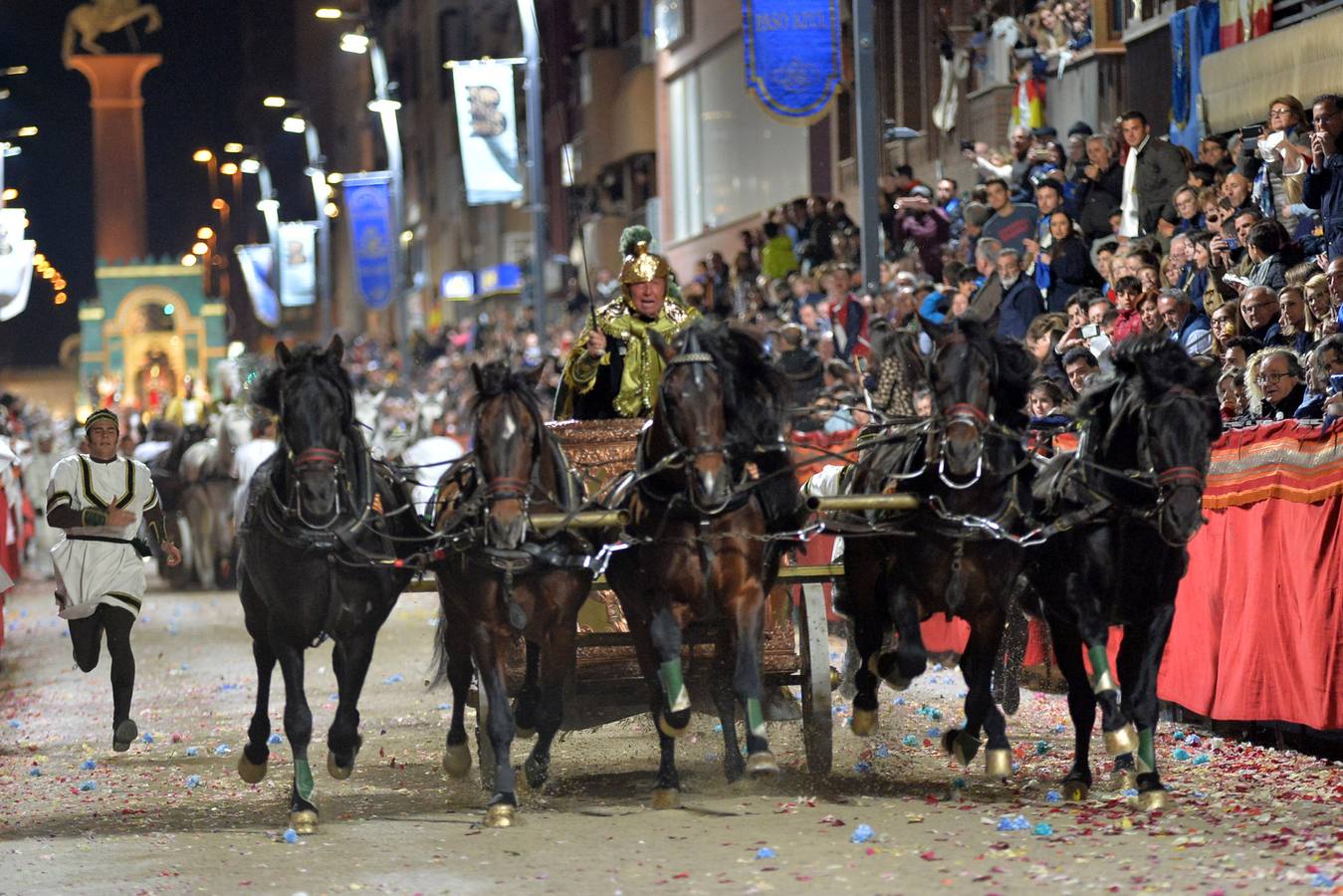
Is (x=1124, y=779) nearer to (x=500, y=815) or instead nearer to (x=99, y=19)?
(x=500, y=815)

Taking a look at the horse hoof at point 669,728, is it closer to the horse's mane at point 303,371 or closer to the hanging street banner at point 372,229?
the horse's mane at point 303,371

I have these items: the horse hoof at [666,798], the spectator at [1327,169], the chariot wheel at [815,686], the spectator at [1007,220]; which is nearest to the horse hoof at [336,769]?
the horse hoof at [666,798]

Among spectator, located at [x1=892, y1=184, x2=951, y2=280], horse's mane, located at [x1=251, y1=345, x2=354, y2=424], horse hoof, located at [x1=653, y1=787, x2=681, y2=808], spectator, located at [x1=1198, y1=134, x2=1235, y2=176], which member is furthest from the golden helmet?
spectator, located at [x1=892, y1=184, x2=951, y2=280]

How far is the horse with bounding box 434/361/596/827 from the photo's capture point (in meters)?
9.16

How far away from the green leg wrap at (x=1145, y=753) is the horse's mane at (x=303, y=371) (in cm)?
389

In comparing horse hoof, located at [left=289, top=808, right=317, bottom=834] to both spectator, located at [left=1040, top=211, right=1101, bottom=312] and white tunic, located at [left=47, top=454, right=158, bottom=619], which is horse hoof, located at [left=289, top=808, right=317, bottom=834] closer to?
white tunic, located at [left=47, top=454, right=158, bottom=619]

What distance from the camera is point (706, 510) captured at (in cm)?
910

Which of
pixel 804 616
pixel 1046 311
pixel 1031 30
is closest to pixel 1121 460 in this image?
pixel 804 616

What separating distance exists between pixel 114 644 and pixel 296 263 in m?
42.0

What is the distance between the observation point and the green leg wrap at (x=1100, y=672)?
9.12 metres

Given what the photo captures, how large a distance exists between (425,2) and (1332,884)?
71.0m

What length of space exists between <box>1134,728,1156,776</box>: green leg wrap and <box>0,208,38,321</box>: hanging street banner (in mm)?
15412

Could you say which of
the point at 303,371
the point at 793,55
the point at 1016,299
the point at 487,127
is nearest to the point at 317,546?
the point at 303,371

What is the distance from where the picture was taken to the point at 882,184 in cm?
2348
